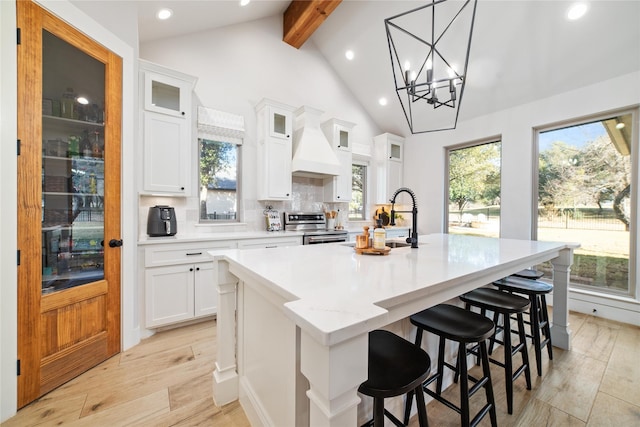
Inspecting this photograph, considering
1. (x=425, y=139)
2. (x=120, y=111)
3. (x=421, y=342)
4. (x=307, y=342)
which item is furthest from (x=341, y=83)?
(x=307, y=342)

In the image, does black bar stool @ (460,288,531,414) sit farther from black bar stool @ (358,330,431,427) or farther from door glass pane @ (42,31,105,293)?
door glass pane @ (42,31,105,293)

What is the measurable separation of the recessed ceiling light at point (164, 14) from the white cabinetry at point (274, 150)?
4.17 feet

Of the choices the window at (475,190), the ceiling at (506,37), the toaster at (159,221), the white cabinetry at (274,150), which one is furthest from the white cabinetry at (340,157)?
the toaster at (159,221)

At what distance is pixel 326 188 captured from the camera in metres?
4.41

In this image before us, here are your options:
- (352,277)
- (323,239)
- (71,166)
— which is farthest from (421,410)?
(71,166)

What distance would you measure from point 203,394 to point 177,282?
3.95 feet

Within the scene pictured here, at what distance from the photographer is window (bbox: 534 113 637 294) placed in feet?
9.64

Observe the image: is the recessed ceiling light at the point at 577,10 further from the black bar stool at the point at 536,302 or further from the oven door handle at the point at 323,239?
the oven door handle at the point at 323,239

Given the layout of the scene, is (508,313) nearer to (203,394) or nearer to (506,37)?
(203,394)

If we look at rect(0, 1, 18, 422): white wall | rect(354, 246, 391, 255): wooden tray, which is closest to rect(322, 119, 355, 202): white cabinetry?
rect(354, 246, 391, 255): wooden tray

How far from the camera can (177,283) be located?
2.58 meters

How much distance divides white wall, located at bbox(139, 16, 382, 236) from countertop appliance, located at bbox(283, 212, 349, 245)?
0.21 metres

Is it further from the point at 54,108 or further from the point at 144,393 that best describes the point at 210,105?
the point at 144,393

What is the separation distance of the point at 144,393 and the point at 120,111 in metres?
2.19
